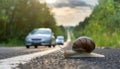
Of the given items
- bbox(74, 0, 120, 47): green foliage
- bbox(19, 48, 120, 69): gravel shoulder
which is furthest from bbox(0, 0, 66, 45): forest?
bbox(19, 48, 120, 69): gravel shoulder

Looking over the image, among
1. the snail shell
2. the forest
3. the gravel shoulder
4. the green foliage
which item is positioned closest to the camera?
the gravel shoulder

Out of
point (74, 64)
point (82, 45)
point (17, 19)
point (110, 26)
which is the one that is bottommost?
point (74, 64)

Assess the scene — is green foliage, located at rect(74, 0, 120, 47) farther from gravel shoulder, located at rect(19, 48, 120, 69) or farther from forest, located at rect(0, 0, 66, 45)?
gravel shoulder, located at rect(19, 48, 120, 69)

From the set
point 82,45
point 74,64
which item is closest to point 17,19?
point 82,45

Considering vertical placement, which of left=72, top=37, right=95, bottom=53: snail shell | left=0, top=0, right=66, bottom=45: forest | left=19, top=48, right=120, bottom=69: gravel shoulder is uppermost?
left=0, top=0, right=66, bottom=45: forest

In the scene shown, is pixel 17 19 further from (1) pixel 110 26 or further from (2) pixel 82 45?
(2) pixel 82 45

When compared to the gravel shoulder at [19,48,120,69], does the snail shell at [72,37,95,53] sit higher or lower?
higher

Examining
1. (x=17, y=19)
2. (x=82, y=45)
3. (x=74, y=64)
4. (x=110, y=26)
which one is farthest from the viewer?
(x=17, y=19)

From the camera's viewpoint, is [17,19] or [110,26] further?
[17,19]

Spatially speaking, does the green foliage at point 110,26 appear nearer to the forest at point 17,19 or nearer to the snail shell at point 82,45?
the forest at point 17,19

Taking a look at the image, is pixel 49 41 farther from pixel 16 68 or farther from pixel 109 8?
pixel 16 68

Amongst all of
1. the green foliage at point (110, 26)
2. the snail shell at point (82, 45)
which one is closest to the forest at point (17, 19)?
the green foliage at point (110, 26)

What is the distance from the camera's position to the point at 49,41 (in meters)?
30.1

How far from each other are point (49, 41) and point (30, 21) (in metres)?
38.6
